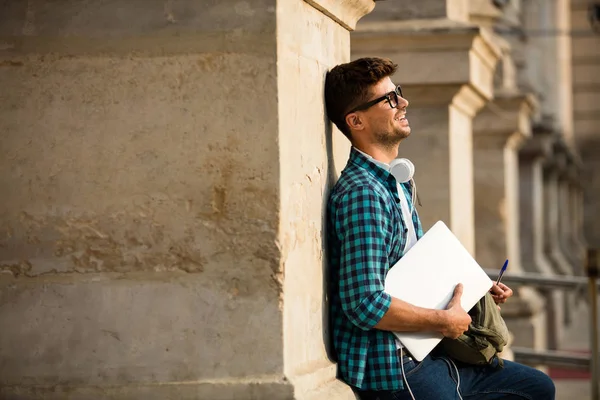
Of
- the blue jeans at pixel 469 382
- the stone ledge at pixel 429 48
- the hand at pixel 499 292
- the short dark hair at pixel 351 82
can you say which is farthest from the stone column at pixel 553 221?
the short dark hair at pixel 351 82

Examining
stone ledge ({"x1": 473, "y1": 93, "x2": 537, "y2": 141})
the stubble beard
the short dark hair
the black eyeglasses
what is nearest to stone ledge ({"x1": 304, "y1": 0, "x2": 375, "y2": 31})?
the short dark hair

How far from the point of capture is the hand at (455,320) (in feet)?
13.3

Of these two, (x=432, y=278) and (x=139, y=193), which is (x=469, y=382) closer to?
(x=432, y=278)

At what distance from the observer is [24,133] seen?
379 cm

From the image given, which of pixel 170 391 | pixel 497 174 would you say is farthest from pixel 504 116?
pixel 170 391

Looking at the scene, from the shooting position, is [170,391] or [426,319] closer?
[170,391]

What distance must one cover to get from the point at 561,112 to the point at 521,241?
9.62 meters

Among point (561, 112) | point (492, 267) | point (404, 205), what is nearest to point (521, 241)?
point (492, 267)

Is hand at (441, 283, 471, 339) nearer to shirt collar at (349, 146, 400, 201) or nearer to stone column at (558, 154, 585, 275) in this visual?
shirt collar at (349, 146, 400, 201)

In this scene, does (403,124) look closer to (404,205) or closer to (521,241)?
(404,205)

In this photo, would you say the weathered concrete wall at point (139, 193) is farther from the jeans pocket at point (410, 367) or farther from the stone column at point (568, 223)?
the stone column at point (568, 223)

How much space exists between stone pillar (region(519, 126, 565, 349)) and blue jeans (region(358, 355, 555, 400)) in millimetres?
10363

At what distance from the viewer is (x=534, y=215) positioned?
15094 mm

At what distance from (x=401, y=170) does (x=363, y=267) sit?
45cm
